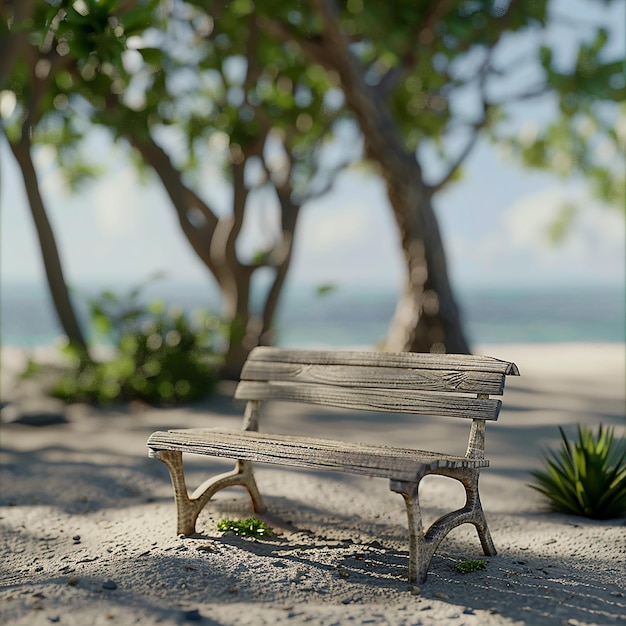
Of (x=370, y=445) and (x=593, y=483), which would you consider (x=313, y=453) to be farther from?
(x=593, y=483)

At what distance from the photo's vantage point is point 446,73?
14367 mm

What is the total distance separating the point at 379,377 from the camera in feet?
15.3

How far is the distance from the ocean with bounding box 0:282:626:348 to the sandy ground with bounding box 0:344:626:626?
25.5 m

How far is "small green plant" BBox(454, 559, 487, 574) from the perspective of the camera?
4.11 metres

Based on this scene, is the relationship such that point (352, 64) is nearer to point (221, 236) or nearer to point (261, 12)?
point (261, 12)

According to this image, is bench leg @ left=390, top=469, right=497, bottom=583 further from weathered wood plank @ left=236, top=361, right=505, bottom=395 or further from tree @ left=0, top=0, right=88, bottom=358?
tree @ left=0, top=0, right=88, bottom=358

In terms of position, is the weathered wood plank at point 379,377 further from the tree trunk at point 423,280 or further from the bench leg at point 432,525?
the tree trunk at point 423,280

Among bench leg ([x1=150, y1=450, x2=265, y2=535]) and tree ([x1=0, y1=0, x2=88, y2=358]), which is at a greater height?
tree ([x1=0, y1=0, x2=88, y2=358])

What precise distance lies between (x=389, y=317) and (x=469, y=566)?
53010mm

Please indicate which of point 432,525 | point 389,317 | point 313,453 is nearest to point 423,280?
point 432,525

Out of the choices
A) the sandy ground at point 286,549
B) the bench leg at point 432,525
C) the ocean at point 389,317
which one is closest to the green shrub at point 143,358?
the sandy ground at point 286,549

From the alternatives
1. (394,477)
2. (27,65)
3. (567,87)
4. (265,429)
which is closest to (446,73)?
(567,87)

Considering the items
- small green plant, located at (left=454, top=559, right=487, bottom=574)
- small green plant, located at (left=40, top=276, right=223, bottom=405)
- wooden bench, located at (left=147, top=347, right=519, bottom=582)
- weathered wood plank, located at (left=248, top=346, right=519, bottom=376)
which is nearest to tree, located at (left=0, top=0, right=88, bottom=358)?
small green plant, located at (left=40, top=276, right=223, bottom=405)

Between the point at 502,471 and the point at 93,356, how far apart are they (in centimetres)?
632
